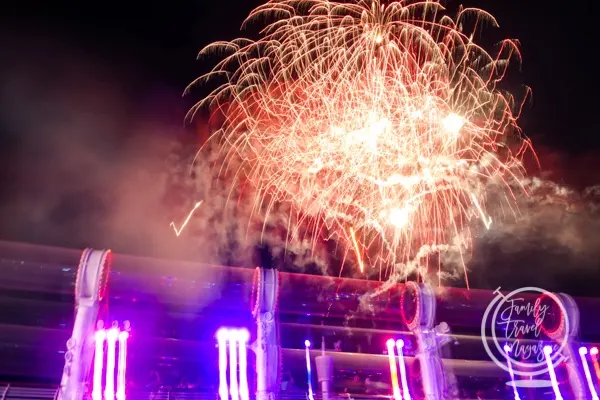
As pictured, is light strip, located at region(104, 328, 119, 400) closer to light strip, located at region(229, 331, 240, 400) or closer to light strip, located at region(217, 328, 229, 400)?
light strip, located at region(217, 328, 229, 400)

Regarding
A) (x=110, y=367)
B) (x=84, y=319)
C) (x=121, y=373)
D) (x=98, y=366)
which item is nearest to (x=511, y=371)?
(x=121, y=373)

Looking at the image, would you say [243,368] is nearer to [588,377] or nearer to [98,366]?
[98,366]

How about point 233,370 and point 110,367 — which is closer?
point 110,367

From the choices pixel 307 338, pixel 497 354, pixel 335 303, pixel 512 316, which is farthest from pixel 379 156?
pixel 497 354

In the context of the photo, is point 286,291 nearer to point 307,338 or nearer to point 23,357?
point 307,338

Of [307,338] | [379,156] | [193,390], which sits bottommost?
[193,390]

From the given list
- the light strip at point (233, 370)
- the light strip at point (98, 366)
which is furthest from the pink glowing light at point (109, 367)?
the light strip at point (233, 370)

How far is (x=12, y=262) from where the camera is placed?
16.6 metres

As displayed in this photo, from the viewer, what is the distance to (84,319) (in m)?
16.1

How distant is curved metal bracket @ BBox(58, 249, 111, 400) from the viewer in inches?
594

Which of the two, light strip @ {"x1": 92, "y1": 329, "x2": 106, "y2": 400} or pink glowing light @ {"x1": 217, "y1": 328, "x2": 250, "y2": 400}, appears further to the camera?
pink glowing light @ {"x1": 217, "y1": 328, "x2": 250, "y2": 400}

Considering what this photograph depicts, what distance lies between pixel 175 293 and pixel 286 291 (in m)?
3.79

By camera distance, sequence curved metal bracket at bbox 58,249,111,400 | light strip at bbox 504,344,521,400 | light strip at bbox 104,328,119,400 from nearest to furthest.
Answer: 1. light strip at bbox 104,328,119,400
2. curved metal bracket at bbox 58,249,111,400
3. light strip at bbox 504,344,521,400

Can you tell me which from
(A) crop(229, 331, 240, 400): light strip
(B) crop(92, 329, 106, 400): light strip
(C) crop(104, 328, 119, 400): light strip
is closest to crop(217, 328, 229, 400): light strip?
(A) crop(229, 331, 240, 400): light strip
